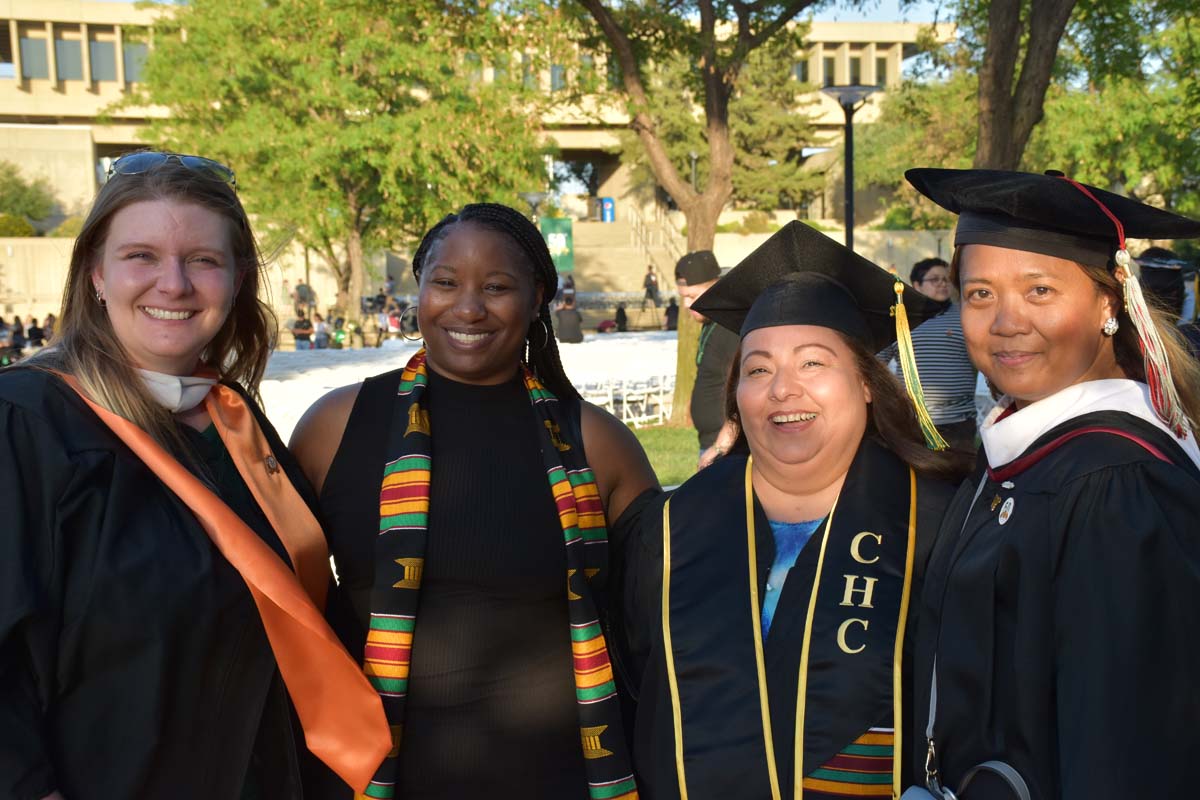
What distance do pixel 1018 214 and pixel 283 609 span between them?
162 cm

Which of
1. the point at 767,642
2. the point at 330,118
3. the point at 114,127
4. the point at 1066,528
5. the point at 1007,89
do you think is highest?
the point at 114,127

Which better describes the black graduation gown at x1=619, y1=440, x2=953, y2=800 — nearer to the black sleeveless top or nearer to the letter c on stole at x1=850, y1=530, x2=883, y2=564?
the letter c on stole at x1=850, y1=530, x2=883, y2=564

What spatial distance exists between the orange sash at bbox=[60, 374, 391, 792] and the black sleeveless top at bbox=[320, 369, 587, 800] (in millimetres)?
162

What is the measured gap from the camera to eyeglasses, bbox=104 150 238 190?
2354 millimetres

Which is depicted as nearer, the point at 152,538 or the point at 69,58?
the point at 152,538

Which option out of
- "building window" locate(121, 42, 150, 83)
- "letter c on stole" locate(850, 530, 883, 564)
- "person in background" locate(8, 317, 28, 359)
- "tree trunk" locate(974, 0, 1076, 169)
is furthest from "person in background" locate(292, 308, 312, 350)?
"building window" locate(121, 42, 150, 83)

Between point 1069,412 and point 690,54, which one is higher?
point 690,54

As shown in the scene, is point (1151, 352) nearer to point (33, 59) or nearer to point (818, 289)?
point (818, 289)

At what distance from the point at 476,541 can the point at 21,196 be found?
41.7m

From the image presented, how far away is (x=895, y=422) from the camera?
8.43 ft

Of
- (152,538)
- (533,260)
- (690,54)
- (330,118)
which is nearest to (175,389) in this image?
(152,538)

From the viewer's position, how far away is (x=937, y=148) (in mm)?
37312

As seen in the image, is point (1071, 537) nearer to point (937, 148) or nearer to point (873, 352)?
point (873, 352)

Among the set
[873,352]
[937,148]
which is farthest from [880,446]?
[937,148]
